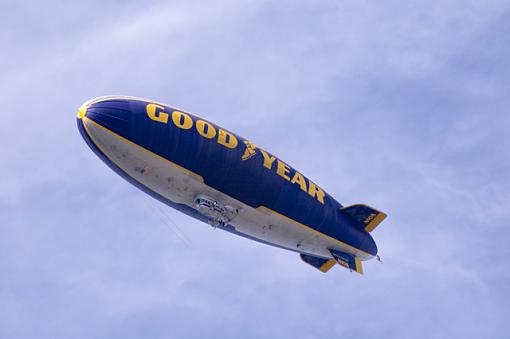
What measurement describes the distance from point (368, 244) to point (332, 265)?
3850 mm

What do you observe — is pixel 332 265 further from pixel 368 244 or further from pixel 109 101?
pixel 109 101

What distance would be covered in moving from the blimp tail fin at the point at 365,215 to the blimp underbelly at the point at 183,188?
3.69 metres

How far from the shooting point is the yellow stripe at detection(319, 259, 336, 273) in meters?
65.2

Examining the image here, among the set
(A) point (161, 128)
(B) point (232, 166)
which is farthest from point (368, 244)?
(A) point (161, 128)

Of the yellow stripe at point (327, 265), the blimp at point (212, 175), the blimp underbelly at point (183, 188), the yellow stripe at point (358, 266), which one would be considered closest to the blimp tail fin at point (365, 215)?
the blimp at point (212, 175)

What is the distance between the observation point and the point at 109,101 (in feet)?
165

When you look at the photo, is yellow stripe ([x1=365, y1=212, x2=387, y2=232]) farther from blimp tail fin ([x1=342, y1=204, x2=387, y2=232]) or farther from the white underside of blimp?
the white underside of blimp

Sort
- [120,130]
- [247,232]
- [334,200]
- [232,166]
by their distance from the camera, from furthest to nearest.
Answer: [334,200] < [247,232] < [232,166] < [120,130]

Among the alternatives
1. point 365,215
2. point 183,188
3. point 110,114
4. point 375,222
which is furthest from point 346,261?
point 110,114

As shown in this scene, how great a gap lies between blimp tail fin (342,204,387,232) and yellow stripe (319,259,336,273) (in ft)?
13.2

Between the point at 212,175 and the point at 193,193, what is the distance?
1806 millimetres

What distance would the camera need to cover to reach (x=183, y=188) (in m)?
52.3

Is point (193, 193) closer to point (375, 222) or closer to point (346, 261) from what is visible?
point (346, 261)

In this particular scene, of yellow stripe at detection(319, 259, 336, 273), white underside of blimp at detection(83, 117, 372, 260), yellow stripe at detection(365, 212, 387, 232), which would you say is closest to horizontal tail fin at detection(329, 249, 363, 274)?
white underside of blimp at detection(83, 117, 372, 260)
